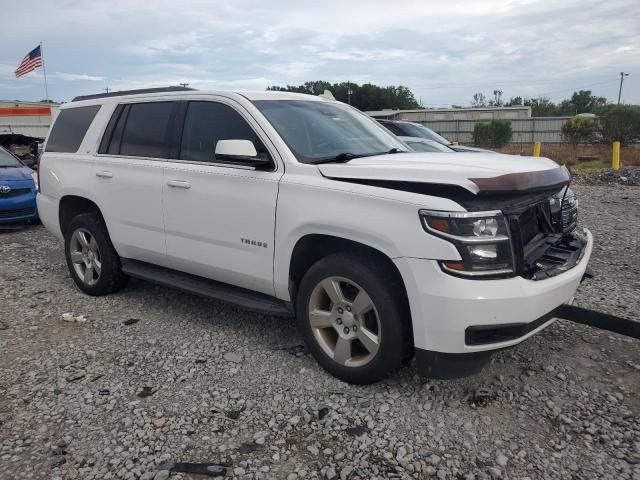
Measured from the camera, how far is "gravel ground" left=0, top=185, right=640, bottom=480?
2725 millimetres

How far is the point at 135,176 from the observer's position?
4.57 metres

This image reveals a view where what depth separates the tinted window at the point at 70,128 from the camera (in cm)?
527

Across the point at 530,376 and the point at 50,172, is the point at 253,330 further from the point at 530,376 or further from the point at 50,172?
the point at 50,172

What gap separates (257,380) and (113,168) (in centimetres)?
245

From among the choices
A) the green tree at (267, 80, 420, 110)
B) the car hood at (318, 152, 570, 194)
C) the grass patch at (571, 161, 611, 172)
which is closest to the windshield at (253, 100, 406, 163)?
the car hood at (318, 152, 570, 194)

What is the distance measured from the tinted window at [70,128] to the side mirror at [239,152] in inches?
90.1

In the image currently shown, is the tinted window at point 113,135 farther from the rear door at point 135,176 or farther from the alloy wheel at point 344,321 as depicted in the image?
the alloy wheel at point 344,321

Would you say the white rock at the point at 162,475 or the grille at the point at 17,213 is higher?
the grille at the point at 17,213

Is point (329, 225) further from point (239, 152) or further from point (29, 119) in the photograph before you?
point (29, 119)

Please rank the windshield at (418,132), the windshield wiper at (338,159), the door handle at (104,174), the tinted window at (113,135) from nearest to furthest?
the windshield wiper at (338,159)
the door handle at (104,174)
the tinted window at (113,135)
the windshield at (418,132)

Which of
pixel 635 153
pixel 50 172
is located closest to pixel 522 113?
pixel 635 153

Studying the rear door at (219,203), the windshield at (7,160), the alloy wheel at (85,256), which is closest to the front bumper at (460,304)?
the rear door at (219,203)

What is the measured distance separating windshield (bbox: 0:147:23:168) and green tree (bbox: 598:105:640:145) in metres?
25.2

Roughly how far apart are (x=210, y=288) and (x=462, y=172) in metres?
2.17
